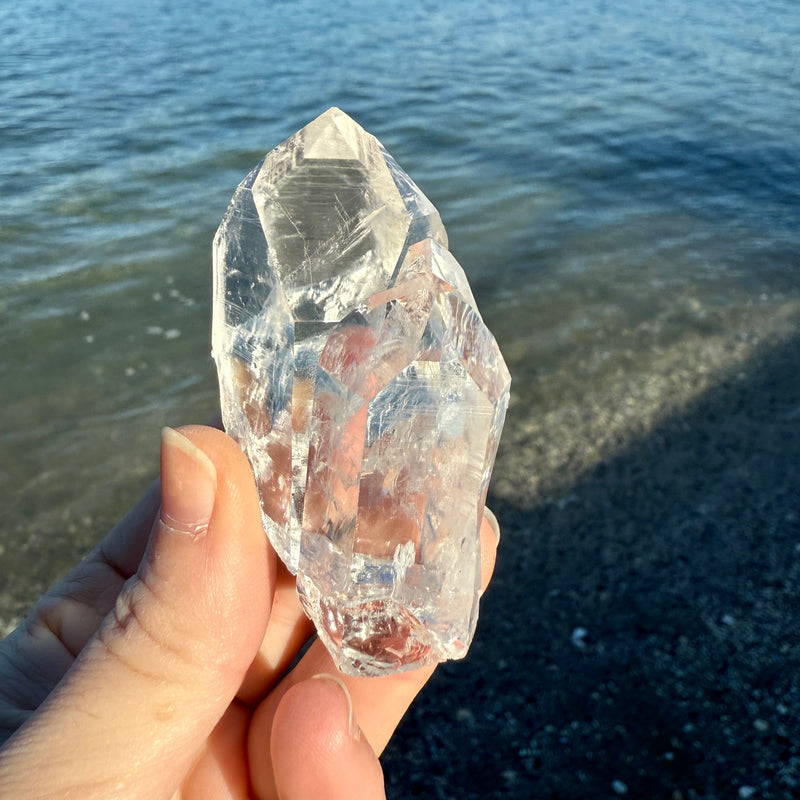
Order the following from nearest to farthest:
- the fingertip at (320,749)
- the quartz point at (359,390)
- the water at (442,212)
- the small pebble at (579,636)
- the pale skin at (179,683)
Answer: the pale skin at (179,683) < the quartz point at (359,390) < the fingertip at (320,749) < the small pebble at (579,636) < the water at (442,212)

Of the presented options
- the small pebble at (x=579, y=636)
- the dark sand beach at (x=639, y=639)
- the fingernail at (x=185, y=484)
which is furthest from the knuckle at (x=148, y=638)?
the small pebble at (x=579, y=636)

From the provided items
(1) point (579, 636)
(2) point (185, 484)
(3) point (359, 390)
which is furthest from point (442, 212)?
(2) point (185, 484)

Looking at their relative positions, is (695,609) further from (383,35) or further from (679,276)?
(383,35)

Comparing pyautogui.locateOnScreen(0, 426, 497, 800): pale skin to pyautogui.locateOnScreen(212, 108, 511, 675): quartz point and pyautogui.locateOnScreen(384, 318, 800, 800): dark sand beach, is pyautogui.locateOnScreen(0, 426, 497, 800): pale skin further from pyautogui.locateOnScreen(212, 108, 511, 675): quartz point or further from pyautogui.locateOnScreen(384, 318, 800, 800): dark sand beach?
pyautogui.locateOnScreen(384, 318, 800, 800): dark sand beach

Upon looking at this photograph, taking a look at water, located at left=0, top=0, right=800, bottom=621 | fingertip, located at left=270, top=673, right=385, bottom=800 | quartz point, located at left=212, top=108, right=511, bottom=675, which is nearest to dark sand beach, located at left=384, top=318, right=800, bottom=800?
water, located at left=0, top=0, right=800, bottom=621

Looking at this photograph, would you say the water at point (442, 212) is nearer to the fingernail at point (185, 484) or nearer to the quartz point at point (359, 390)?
the quartz point at point (359, 390)

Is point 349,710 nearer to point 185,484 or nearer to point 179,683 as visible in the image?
point 179,683
